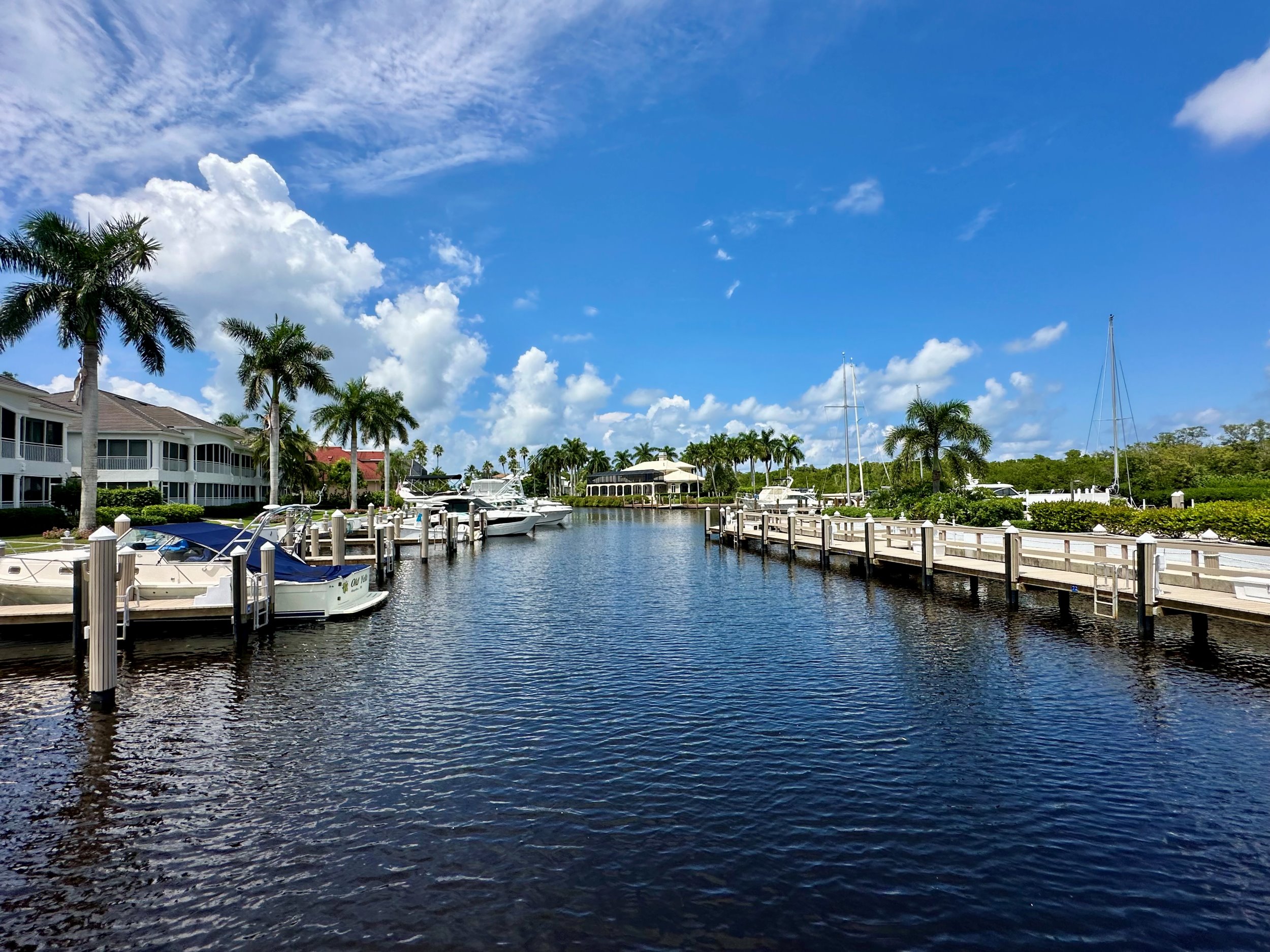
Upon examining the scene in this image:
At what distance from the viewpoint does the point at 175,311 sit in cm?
3525

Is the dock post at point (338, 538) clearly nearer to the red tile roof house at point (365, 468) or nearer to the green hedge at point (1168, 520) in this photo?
the green hedge at point (1168, 520)

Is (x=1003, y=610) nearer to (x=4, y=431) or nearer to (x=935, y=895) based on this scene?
(x=935, y=895)

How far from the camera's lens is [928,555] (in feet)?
85.7

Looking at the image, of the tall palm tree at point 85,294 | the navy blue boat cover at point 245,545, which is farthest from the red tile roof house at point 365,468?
the navy blue boat cover at point 245,545

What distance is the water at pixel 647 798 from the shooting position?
6.72m

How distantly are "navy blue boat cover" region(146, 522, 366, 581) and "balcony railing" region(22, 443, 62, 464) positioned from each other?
75.4ft

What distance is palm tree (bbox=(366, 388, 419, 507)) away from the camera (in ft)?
222

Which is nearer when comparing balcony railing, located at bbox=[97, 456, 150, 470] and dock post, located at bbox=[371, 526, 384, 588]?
dock post, located at bbox=[371, 526, 384, 588]

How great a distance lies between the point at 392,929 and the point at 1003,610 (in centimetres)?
2076

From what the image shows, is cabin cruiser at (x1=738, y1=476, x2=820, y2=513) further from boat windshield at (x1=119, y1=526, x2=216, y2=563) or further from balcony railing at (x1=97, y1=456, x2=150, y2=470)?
boat windshield at (x1=119, y1=526, x2=216, y2=563)

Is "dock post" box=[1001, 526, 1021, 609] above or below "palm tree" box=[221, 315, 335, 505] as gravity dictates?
below

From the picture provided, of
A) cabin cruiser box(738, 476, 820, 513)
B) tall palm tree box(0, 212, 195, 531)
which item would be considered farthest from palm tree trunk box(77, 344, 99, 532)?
cabin cruiser box(738, 476, 820, 513)

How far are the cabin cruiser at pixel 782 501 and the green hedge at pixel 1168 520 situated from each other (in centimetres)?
3461

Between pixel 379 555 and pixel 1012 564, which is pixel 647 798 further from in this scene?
pixel 379 555
